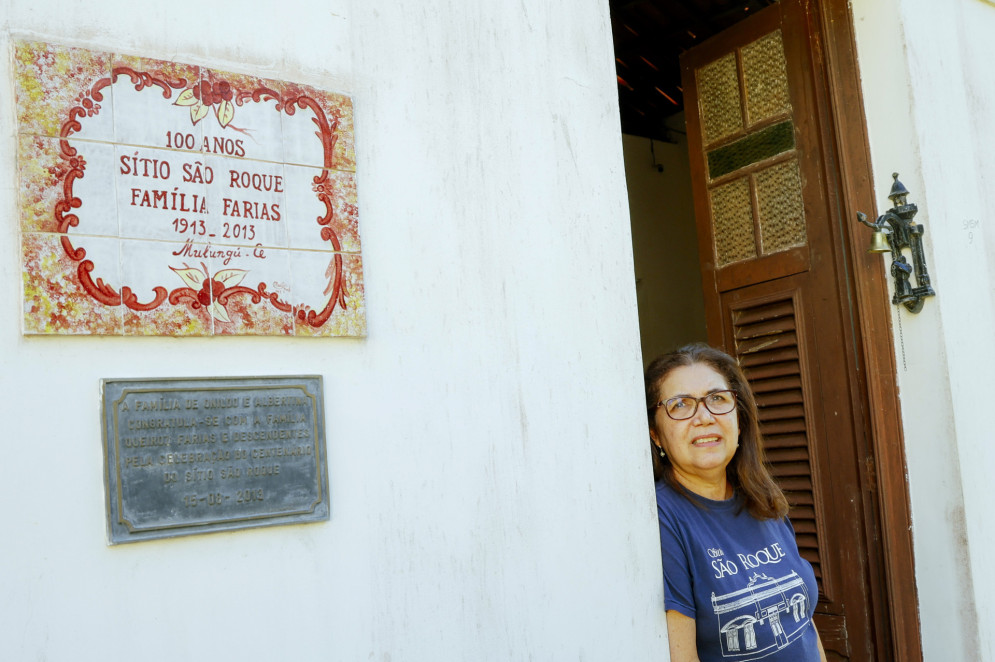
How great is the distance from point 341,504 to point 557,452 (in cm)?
64

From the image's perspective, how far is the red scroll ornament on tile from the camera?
5.86 ft

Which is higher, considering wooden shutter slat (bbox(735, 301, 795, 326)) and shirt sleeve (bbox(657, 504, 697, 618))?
wooden shutter slat (bbox(735, 301, 795, 326))

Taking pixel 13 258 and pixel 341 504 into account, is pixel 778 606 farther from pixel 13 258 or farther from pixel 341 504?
pixel 13 258

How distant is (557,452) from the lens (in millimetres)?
2408

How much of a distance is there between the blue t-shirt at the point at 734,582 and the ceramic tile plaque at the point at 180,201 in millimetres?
1168

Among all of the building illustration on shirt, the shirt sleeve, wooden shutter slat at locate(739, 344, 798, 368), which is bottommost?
the building illustration on shirt

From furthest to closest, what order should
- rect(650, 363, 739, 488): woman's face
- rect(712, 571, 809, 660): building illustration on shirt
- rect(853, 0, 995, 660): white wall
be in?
rect(853, 0, 995, 660): white wall
rect(650, 363, 739, 488): woman's face
rect(712, 571, 809, 660): building illustration on shirt

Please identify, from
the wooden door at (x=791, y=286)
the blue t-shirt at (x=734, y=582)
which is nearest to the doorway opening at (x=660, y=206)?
the wooden door at (x=791, y=286)

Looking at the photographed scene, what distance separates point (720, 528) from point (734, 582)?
0.66 ft

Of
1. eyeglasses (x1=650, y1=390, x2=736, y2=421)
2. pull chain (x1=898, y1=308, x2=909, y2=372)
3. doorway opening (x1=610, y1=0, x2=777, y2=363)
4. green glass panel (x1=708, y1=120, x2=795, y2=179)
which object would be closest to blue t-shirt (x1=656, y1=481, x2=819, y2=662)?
eyeglasses (x1=650, y1=390, x2=736, y2=421)

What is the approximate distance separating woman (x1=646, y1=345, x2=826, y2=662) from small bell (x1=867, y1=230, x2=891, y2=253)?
891 mm

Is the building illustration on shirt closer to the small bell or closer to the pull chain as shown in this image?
the pull chain

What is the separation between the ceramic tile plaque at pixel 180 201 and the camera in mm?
1769

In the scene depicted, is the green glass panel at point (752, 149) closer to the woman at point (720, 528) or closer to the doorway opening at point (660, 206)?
the woman at point (720, 528)
